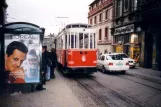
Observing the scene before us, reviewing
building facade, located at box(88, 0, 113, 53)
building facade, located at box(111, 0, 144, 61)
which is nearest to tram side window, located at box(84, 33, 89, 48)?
building facade, located at box(111, 0, 144, 61)

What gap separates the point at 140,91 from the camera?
1132 centimetres

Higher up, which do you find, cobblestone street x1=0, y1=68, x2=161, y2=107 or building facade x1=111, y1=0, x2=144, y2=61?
building facade x1=111, y1=0, x2=144, y2=61

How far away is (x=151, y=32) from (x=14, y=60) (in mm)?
16324

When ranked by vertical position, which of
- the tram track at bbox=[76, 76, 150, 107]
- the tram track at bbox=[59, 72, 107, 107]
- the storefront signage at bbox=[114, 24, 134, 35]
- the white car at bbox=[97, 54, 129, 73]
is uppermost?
the storefront signage at bbox=[114, 24, 134, 35]

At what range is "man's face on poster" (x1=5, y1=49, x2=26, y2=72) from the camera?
408 inches

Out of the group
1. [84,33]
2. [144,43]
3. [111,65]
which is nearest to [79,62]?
[84,33]

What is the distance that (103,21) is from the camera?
39.7m

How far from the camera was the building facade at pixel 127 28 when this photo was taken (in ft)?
84.9

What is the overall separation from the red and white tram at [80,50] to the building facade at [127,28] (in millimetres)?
10211

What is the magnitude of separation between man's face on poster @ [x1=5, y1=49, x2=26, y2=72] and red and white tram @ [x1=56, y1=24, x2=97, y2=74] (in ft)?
18.2

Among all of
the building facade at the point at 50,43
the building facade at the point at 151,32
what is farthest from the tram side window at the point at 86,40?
the building facade at the point at 50,43

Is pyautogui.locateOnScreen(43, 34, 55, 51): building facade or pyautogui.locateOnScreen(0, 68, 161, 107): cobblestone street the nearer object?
pyautogui.locateOnScreen(0, 68, 161, 107): cobblestone street

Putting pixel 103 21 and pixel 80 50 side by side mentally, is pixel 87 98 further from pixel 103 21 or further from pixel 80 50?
pixel 103 21

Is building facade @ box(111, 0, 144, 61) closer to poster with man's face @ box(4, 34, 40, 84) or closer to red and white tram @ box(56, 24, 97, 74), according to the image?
red and white tram @ box(56, 24, 97, 74)
